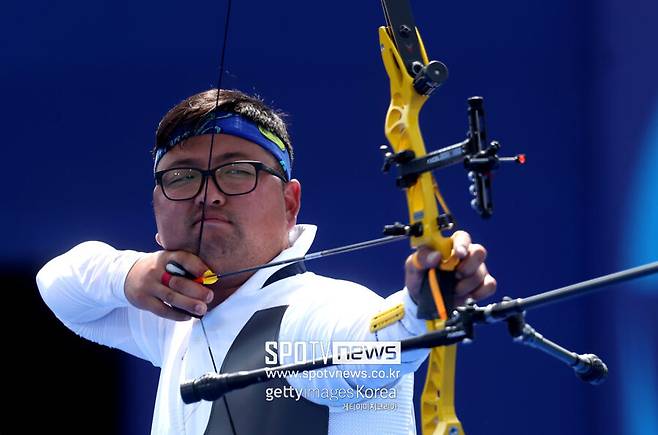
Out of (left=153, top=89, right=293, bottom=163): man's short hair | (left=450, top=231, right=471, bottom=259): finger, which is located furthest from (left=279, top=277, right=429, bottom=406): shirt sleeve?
(left=153, top=89, right=293, bottom=163): man's short hair

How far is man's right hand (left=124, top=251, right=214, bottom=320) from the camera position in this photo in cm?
188

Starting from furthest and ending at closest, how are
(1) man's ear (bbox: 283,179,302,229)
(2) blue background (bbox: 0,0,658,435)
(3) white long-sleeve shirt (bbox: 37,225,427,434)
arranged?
(2) blue background (bbox: 0,0,658,435)
(1) man's ear (bbox: 283,179,302,229)
(3) white long-sleeve shirt (bbox: 37,225,427,434)

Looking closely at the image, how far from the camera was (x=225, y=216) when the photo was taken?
2.00m

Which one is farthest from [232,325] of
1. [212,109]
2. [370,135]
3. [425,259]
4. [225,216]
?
[370,135]

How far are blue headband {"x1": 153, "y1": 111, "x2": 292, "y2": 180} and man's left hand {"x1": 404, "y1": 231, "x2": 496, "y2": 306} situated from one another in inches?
31.0

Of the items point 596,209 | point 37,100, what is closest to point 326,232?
point 596,209

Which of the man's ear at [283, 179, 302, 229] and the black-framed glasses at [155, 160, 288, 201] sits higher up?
the man's ear at [283, 179, 302, 229]

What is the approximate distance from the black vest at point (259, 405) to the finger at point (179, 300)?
0.09m

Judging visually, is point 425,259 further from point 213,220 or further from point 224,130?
point 224,130

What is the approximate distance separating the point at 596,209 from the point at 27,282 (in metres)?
1.76

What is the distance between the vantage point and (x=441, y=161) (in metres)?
1.41

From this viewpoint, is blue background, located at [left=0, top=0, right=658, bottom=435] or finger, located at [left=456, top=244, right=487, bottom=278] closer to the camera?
finger, located at [left=456, top=244, right=487, bottom=278]

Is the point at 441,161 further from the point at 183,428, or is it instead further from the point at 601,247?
the point at 601,247

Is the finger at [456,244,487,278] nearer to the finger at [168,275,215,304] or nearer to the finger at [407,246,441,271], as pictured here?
the finger at [407,246,441,271]
